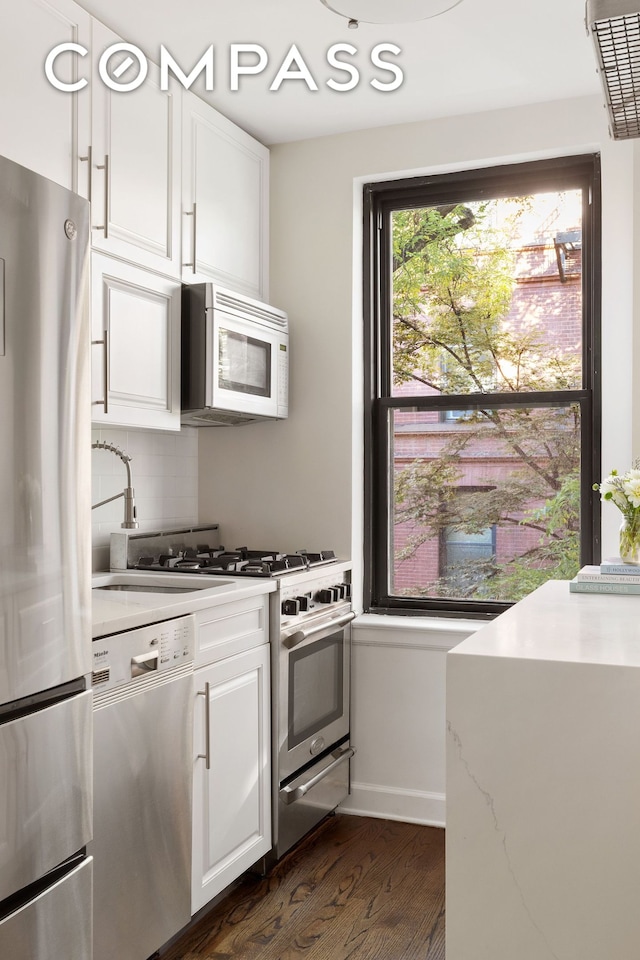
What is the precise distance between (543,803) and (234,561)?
6.37 feet

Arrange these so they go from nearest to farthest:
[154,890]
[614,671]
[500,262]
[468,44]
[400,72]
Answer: [614,671] → [154,890] → [468,44] → [400,72] → [500,262]

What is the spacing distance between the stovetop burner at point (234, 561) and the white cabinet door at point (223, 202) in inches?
39.3

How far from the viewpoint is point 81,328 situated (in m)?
1.79

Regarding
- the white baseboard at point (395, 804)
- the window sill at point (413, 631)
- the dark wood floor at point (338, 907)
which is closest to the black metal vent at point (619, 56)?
the window sill at point (413, 631)

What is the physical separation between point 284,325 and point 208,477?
2.39 ft

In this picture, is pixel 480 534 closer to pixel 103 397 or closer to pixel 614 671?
pixel 103 397

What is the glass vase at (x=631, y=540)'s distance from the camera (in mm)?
2223

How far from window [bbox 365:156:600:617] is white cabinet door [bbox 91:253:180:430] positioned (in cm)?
98

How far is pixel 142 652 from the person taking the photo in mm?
2109

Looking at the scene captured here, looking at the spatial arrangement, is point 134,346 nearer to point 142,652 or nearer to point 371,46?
point 142,652

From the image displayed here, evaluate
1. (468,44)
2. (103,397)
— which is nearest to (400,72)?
(468,44)

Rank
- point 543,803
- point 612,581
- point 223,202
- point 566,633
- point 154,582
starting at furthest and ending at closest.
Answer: point 223,202
point 154,582
point 612,581
point 566,633
point 543,803

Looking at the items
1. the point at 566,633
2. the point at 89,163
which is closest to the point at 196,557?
the point at 89,163

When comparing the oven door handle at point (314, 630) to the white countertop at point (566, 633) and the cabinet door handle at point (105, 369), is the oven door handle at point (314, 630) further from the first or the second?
the white countertop at point (566, 633)
